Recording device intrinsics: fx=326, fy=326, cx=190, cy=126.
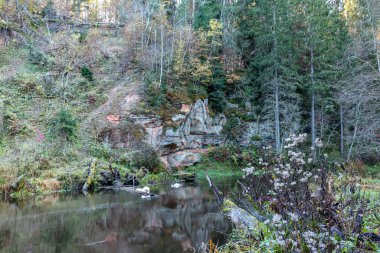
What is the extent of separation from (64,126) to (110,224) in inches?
422

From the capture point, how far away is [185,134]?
22859 millimetres

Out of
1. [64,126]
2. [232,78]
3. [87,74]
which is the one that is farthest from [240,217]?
[87,74]

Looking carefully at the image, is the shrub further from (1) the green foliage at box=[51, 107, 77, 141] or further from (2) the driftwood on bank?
(2) the driftwood on bank

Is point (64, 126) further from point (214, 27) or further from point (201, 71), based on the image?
point (214, 27)

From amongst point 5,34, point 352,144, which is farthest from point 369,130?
point 5,34

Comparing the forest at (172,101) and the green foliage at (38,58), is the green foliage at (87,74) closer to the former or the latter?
the forest at (172,101)

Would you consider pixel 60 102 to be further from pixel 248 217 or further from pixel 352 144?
pixel 352 144

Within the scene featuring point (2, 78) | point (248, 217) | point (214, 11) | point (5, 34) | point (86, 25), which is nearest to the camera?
point (248, 217)

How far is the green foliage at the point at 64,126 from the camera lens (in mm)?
18516

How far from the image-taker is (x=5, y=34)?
26688mm

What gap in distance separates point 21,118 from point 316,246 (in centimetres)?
1928

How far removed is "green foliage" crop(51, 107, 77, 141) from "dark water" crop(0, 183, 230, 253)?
19.6 feet

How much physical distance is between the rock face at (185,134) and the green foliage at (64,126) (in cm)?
403

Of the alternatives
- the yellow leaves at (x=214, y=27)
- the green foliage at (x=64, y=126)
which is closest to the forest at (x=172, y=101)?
the green foliage at (x=64, y=126)
